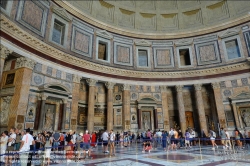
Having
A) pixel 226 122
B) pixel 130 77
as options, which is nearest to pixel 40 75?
pixel 130 77

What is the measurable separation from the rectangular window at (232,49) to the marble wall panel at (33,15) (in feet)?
58.4

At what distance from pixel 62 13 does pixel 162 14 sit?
11.9m

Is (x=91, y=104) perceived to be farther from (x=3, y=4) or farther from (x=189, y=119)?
(x=189, y=119)

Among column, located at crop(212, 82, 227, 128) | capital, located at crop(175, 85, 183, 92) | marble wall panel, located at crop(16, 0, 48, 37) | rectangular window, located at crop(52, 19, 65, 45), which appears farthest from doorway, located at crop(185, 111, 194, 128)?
marble wall panel, located at crop(16, 0, 48, 37)

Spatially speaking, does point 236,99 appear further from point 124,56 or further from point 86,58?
point 86,58

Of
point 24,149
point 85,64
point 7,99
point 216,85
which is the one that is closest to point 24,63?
point 7,99

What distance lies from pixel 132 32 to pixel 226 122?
1327 cm

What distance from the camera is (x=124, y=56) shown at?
18.2 metres

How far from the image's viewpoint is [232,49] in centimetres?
1747

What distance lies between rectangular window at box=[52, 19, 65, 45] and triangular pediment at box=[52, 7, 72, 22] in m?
0.62

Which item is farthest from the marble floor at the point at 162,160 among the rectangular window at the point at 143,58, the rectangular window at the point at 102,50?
the rectangular window at the point at 143,58

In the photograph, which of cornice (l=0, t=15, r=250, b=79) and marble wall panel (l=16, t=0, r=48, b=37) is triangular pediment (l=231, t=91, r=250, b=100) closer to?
cornice (l=0, t=15, r=250, b=79)

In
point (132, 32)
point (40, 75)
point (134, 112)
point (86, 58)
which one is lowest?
point (134, 112)

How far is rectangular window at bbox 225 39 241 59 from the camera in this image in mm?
17053
